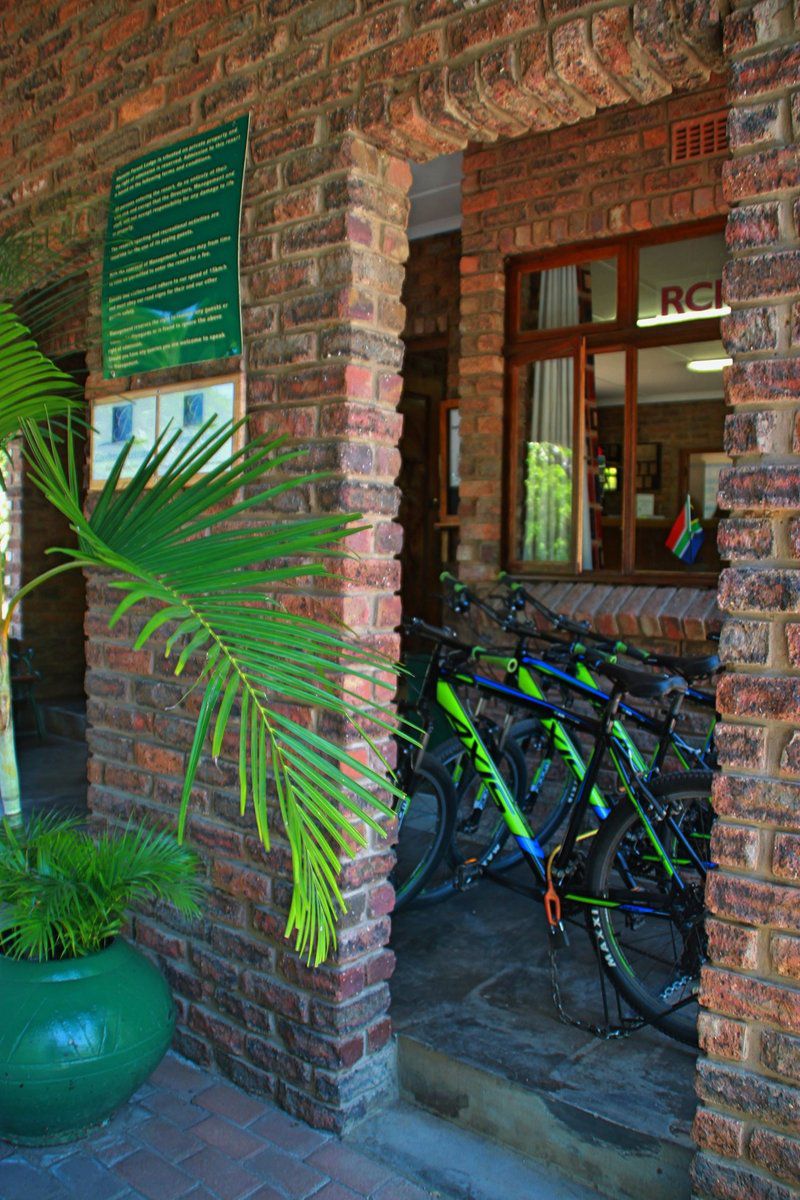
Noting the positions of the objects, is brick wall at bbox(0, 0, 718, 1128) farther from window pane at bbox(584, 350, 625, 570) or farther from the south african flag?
the south african flag

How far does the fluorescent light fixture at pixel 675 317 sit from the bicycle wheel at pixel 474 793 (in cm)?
208

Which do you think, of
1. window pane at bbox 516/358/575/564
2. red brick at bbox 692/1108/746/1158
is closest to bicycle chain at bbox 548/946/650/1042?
red brick at bbox 692/1108/746/1158

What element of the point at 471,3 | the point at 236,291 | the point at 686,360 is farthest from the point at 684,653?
the point at 686,360

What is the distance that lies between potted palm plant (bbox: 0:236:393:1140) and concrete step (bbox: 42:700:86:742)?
4299 mm

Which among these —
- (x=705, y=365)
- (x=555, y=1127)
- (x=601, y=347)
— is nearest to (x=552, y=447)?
(x=601, y=347)

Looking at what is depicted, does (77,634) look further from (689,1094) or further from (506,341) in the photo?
(689,1094)

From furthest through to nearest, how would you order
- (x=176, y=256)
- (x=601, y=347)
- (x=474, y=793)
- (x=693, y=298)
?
1. (x=601, y=347)
2. (x=693, y=298)
3. (x=474, y=793)
4. (x=176, y=256)

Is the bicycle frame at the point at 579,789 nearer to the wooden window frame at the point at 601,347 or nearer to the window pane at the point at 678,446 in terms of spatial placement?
the wooden window frame at the point at 601,347

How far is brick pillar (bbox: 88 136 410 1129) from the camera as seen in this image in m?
2.56

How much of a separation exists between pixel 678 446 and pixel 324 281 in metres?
9.52

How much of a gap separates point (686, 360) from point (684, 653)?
15.7 ft

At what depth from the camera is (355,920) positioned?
8.54 ft

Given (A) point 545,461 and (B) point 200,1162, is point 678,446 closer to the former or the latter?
(A) point 545,461

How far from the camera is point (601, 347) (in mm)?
4781
